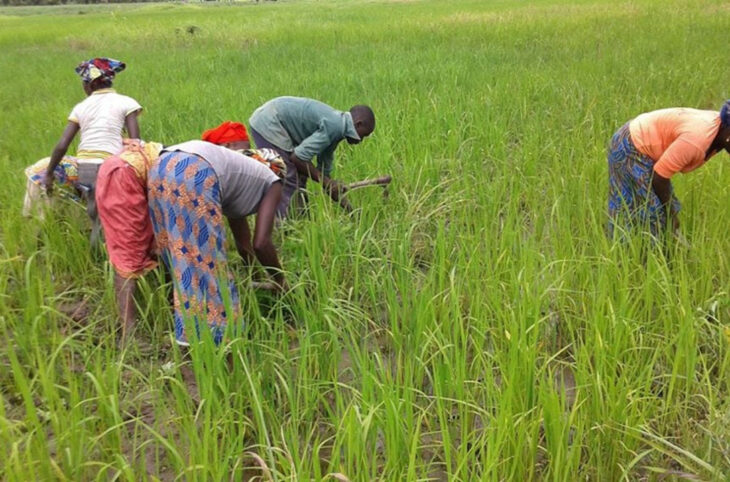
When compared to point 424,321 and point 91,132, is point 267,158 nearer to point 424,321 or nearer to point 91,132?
point 424,321

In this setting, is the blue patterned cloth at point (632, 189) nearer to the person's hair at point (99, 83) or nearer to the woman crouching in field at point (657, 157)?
the woman crouching in field at point (657, 157)

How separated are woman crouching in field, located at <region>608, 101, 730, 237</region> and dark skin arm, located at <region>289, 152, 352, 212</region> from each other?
1469mm

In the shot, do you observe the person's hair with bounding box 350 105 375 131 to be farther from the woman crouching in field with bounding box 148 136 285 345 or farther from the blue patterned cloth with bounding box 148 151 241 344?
the blue patterned cloth with bounding box 148 151 241 344

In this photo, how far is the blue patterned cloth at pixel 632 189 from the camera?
8.92 ft

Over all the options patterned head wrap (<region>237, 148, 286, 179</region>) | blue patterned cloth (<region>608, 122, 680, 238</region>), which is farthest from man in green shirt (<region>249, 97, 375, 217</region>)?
blue patterned cloth (<region>608, 122, 680, 238</region>)

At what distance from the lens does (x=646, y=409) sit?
1784 millimetres

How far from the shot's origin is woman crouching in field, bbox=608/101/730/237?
245 centimetres

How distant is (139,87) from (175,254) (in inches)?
228

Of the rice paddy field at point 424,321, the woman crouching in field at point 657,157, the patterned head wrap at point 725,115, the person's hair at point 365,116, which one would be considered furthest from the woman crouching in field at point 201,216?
the patterned head wrap at point 725,115

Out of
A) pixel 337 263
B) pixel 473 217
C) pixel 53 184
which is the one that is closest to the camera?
pixel 337 263

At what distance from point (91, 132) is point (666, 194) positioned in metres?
3.13

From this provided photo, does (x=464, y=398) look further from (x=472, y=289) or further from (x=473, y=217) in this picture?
(x=473, y=217)

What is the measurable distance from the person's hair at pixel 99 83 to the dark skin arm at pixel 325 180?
1.24 m

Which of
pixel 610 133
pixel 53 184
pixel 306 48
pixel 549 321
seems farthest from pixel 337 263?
pixel 306 48
